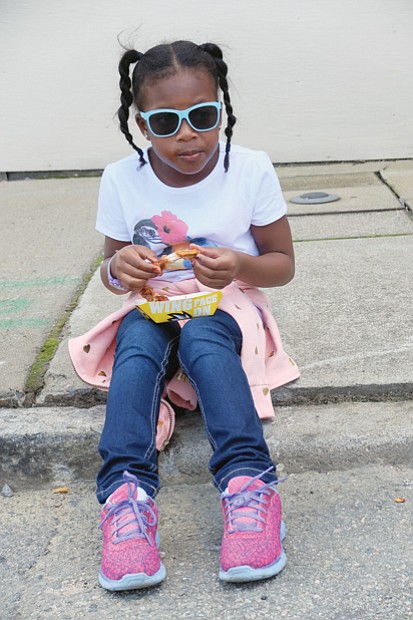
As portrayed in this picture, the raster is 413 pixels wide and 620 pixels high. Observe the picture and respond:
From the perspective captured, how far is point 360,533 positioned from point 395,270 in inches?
65.3

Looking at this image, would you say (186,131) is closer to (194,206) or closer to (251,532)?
(194,206)

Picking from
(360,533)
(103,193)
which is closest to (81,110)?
(103,193)

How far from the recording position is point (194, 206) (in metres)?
2.50

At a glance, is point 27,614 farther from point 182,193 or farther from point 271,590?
point 182,193

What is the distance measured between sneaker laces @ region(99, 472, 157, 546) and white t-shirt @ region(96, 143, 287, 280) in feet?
2.39

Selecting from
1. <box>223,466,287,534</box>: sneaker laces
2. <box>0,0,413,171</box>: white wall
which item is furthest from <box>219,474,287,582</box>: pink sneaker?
<box>0,0,413,171</box>: white wall

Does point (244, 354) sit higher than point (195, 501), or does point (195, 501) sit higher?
point (244, 354)

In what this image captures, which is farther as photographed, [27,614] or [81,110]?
[81,110]

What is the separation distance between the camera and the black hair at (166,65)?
2.37 metres

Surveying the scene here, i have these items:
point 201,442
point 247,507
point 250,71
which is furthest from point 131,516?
point 250,71

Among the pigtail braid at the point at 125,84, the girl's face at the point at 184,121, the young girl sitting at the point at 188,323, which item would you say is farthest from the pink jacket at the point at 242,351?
the pigtail braid at the point at 125,84

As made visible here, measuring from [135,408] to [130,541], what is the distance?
351mm

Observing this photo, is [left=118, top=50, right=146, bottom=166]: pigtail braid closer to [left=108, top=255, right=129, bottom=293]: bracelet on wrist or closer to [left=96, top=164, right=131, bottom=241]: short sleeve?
[left=96, top=164, right=131, bottom=241]: short sleeve

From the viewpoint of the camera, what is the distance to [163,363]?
7.62 ft
